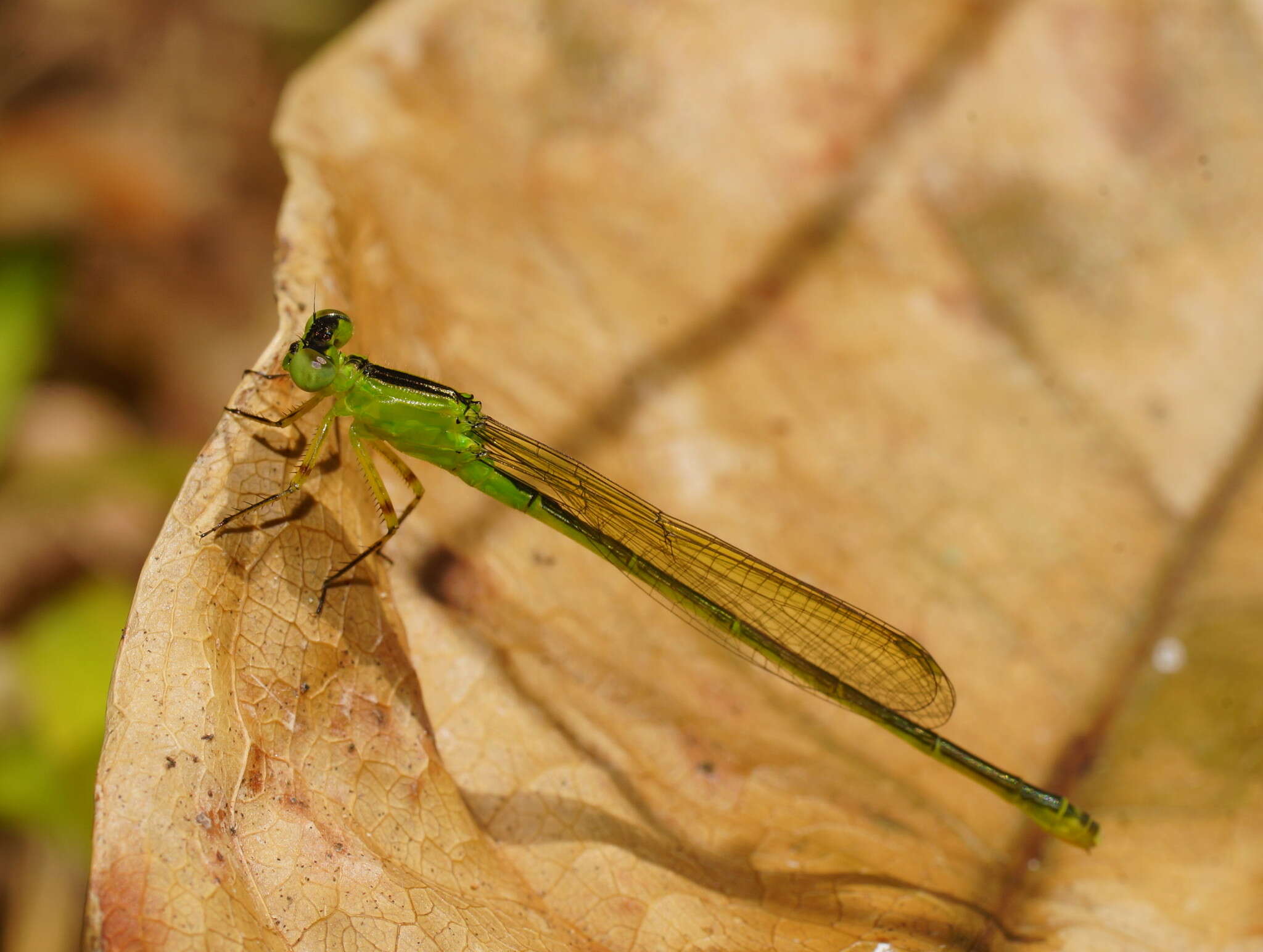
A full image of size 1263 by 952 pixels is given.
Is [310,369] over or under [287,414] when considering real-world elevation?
over

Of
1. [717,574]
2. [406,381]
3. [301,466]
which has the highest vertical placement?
[717,574]

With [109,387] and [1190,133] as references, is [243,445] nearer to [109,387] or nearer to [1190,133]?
[1190,133]

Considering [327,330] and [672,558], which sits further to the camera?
[672,558]

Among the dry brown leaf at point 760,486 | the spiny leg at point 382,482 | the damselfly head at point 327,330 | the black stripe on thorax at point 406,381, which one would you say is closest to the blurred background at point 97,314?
the spiny leg at point 382,482

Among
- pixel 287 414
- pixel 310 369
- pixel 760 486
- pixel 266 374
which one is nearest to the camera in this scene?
pixel 266 374

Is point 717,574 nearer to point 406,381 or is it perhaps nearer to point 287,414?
point 406,381

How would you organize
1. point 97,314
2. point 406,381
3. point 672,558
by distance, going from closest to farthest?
point 406,381, point 672,558, point 97,314

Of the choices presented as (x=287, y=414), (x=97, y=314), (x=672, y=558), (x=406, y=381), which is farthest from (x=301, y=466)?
(x=97, y=314)

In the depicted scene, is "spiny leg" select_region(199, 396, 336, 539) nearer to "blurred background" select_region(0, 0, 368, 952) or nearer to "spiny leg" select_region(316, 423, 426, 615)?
"spiny leg" select_region(316, 423, 426, 615)
